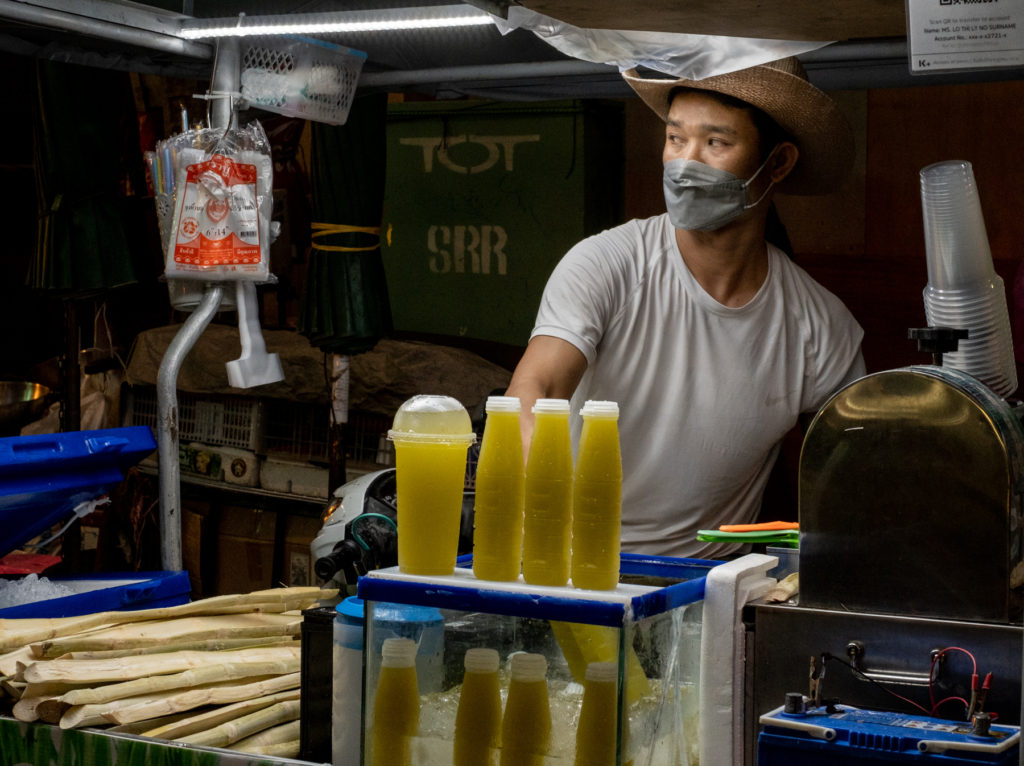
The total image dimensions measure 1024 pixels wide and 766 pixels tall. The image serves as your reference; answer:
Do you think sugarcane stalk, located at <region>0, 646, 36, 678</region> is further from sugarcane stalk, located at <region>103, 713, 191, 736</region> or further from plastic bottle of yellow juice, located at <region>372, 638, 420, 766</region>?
plastic bottle of yellow juice, located at <region>372, 638, 420, 766</region>

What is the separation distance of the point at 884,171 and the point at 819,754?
3.48m

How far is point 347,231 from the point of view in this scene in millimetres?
4285

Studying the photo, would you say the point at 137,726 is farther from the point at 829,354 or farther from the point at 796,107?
the point at 796,107

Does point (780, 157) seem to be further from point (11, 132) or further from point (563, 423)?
point (11, 132)

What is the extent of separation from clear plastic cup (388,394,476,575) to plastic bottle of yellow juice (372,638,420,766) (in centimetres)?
12

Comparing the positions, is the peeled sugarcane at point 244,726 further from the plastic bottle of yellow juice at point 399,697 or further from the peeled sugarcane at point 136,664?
the plastic bottle of yellow juice at point 399,697

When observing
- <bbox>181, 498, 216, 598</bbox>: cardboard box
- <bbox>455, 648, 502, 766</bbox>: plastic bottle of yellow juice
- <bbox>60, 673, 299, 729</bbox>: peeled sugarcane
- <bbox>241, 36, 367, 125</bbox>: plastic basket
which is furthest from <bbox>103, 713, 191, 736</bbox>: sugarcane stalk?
<bbox>181, 498, 216, 598</bbox>: cardboard box

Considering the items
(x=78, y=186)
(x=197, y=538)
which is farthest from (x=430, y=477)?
(x=197, y=538)

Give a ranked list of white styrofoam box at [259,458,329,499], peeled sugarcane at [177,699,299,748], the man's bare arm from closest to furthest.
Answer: peeled sugarcane at [177,699,299,748] < the man's bare arm < white styrofoam box at [259,458,329,499]

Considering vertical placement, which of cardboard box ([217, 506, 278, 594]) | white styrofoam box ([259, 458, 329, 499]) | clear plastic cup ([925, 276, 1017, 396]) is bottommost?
cardboard box ([217, 506, 278, 594])

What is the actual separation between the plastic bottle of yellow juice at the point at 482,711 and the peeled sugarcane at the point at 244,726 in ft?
1.76

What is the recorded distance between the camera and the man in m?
2.98

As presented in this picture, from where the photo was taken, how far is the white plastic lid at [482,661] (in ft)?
5.76

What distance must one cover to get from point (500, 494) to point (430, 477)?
0.37 feet
